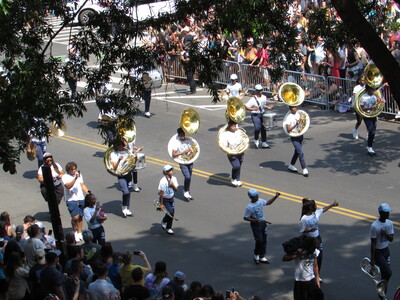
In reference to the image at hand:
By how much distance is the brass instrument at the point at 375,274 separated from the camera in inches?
434

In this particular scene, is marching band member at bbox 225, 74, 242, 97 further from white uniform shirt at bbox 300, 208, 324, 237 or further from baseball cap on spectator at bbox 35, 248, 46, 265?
baseball cap on spectator at bbox 35, 248, 46, 265

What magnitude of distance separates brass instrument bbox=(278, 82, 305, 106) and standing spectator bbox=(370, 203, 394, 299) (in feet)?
25.5

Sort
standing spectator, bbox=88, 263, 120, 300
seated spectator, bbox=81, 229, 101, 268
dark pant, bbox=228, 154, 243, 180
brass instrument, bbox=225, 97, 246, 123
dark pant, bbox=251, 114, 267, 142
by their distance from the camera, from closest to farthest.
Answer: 1. standing spectator, bbox=88, 263, 120, 300
2. seated spectator, bbox=81, 229, 101, 268
3. dark pant, bbox=228, 154, 243, 180
4. brass instrument, bbox=225, 97, 246, 123
5. dark pant, bbox=251, 114, 267, 142

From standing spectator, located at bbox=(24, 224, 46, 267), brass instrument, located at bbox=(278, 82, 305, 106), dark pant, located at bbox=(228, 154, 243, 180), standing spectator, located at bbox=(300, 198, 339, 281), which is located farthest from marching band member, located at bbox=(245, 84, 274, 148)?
standing spectator, located at bbox=(24, 224, 46, 267)

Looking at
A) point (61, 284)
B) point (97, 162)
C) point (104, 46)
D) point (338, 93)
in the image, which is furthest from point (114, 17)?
point (338, 93)

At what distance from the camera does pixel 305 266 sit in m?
11.2

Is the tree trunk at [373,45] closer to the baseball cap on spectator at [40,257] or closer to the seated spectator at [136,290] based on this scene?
the seated spectator at [136,290]

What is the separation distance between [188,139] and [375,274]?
675cm

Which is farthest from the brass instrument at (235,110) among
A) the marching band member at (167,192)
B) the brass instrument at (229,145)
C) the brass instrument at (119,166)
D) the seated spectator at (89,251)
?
the seated spectator at (89,251)

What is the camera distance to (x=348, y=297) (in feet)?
39.3

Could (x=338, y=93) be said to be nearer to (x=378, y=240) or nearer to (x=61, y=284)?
(x=378, y=240)

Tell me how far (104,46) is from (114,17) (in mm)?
564

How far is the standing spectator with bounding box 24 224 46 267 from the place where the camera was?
11.9 metres

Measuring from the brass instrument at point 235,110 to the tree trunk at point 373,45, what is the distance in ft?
26.6
